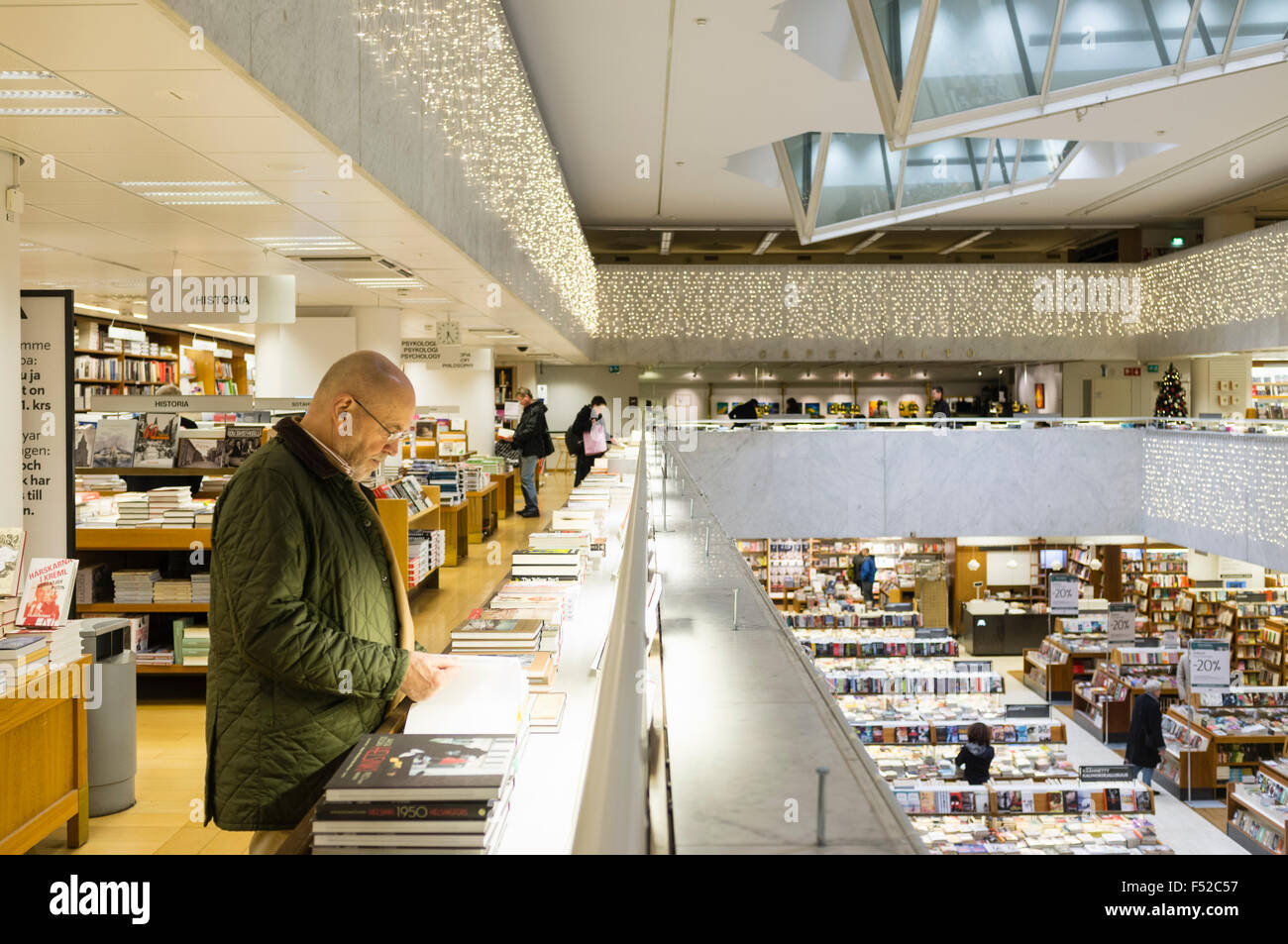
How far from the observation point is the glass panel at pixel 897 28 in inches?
316

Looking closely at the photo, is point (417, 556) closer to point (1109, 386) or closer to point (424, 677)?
point (424, 677)

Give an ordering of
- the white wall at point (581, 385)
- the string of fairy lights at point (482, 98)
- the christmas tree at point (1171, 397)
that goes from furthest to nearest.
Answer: the white wall at point (581, 385) < the christmas tree at point (1171, 397) < the string of fairy lights at point (482, 98)

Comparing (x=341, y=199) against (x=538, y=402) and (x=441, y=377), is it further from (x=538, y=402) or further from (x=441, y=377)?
(x=441, y=377)

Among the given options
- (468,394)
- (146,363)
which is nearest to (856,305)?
(468,394)

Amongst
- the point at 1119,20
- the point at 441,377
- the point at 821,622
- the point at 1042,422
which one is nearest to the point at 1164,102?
the point at 1119,20

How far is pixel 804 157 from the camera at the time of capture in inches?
568

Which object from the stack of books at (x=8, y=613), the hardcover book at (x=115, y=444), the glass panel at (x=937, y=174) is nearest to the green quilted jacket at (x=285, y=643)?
the stack of books at (x=8, y=613)

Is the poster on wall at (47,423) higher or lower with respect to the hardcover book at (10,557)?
higher

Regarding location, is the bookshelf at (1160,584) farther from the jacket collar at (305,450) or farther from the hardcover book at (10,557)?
the jacket collar at (305,450)

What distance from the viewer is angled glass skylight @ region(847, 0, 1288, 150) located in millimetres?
8531

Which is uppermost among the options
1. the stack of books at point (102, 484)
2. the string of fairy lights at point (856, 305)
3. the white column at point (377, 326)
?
the string of fairy lights at point (856, 305)

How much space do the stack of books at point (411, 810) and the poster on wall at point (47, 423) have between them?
3.46 meters
